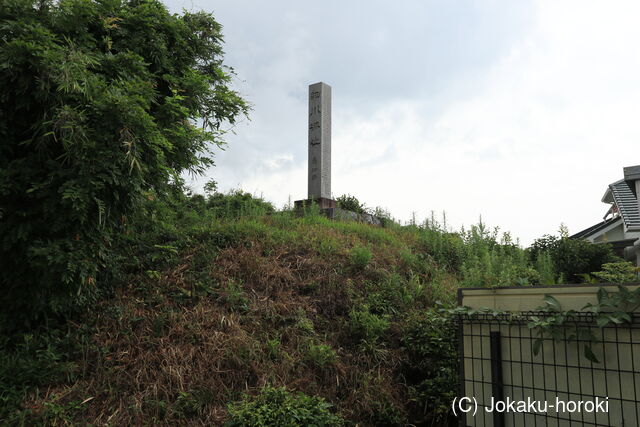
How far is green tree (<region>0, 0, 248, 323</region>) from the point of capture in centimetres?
496

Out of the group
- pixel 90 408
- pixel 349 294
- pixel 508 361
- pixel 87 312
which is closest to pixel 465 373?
pixel 508 361

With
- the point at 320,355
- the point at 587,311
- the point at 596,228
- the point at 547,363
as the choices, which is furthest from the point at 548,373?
the point at 596,228

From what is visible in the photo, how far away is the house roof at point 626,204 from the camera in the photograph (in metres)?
11.5

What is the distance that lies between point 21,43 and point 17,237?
2.15 meters

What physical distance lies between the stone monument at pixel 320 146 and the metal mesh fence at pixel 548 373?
744 centimetres

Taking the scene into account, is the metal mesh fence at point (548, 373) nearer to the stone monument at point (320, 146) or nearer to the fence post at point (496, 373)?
the fence post at point (496, 373)

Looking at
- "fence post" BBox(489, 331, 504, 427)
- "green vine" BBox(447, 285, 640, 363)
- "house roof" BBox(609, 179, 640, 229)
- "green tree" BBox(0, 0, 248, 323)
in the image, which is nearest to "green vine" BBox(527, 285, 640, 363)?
"green vine" BBox(447, 285, 640, 363)

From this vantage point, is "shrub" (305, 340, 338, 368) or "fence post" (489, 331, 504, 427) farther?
"shrub" (305, 340, 338, 368)

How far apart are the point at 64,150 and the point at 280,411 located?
3.85 meters

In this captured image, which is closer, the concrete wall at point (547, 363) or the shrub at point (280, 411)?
the concrete wall at point (547, 363)

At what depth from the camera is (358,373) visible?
4945mm

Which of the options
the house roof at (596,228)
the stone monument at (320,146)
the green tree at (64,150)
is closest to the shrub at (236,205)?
the stone monument at (320,146)

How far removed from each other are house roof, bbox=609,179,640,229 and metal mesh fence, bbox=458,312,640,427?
Result: 9680 millimetres

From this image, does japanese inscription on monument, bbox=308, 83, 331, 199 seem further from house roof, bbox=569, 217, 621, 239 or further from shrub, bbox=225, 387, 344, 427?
house roof, bbox=569, 217, 621, 239
